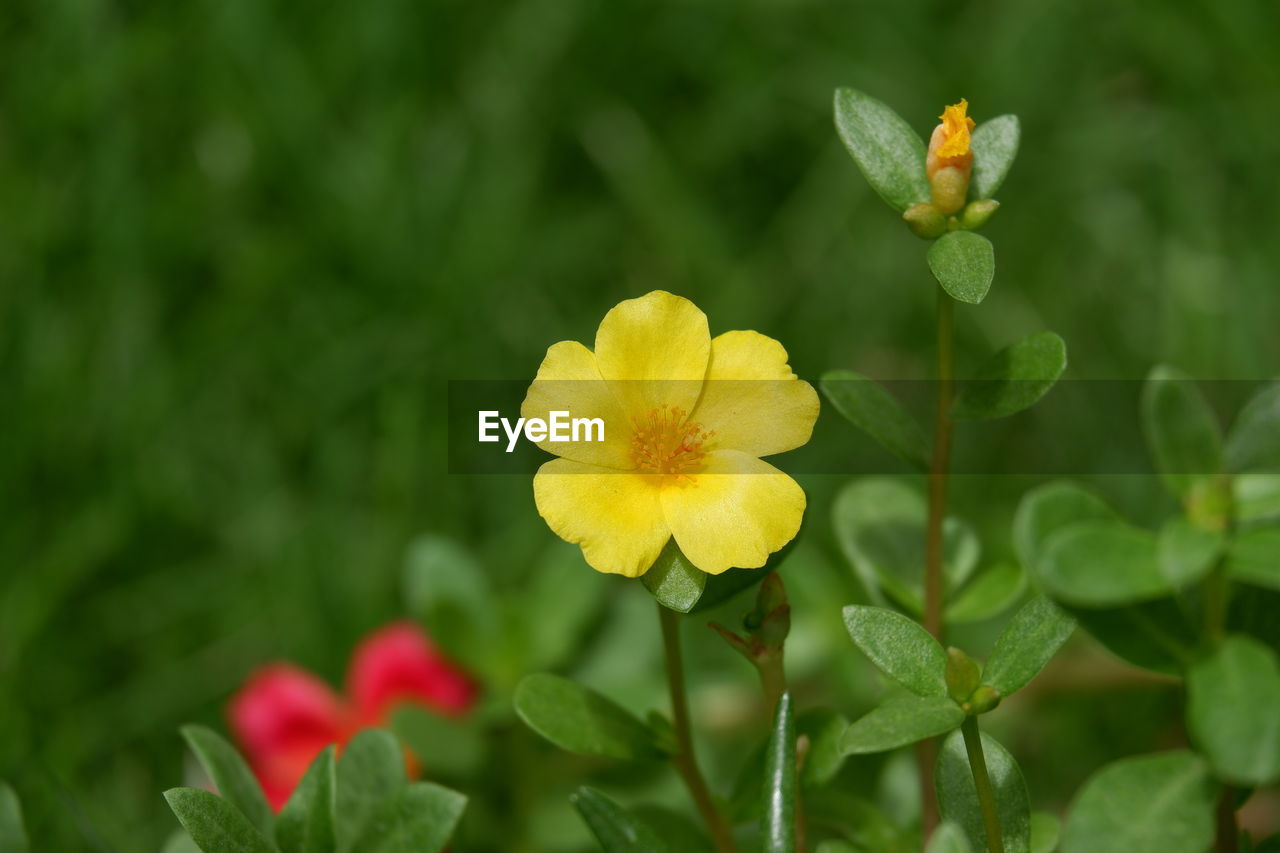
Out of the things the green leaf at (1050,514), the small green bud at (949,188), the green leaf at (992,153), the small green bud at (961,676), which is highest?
the green leaf at (992,153)

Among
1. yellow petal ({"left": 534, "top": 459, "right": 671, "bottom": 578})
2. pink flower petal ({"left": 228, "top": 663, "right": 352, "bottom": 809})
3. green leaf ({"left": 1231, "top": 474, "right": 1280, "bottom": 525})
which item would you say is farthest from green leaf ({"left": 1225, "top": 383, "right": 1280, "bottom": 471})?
pink flower petal ({"left": 228, "top": 663, "right": 352, "bottom": 809})

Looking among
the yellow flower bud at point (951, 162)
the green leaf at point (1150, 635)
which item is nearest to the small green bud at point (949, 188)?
the yellow flower bud at point (951, 162)

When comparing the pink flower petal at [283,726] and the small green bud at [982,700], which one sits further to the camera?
the pink flower petal at [283,726]

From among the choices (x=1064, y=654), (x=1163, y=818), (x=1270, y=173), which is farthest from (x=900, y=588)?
(x=1270, y=173)

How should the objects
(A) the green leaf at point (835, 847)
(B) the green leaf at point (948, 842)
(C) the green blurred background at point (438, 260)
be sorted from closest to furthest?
1. (B) the green leaf at point (948, 842)
2. (A) the green leaf at point (835, 847)
3. (C) the green blurred background at point (438, 260)

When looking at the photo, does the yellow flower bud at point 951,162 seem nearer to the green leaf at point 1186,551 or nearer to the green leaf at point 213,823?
the green leaf at point 1186,551

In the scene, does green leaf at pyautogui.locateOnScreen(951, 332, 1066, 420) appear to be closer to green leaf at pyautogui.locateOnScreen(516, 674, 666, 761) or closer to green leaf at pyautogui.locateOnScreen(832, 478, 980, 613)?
green leaf at pyautogui.locateOnScreen(832, 478, 980, 613)

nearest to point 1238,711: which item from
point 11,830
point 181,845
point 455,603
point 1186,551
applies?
point 1186,551
